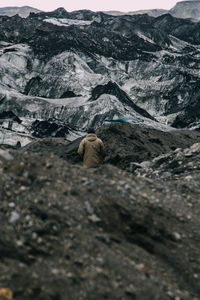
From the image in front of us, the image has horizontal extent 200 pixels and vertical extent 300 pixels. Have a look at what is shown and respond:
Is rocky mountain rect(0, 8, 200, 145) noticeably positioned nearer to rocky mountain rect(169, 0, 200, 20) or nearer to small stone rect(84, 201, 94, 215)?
small stone rect(84, 201, 94, 215)

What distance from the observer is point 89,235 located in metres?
4.06

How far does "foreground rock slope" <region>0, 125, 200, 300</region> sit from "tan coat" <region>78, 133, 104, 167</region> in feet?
6.61

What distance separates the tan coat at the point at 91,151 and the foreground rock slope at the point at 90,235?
2014 mm

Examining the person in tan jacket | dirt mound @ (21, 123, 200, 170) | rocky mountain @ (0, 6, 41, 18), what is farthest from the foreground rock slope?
rocky mountain @ (0, 6, 41, 18)

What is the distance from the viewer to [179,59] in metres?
49.4

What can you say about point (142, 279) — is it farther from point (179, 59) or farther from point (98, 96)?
point (179, 59)

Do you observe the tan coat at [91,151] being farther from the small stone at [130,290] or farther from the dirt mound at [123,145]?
the dirt mound at [123,145]

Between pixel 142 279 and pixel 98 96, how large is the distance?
2776 cm

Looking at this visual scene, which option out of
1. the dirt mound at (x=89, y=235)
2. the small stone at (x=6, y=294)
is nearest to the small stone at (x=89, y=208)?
the dirt mound at (x=89, y=235)

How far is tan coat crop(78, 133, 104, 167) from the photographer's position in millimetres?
7634

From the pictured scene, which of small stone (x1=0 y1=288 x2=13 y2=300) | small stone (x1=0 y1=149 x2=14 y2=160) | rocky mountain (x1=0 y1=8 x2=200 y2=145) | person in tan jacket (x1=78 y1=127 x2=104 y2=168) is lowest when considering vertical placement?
rocky mountain (x1=0 y1=8 x2=200 y2=145)

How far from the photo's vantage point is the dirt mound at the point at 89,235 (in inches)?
134

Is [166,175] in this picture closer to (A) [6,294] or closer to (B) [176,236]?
(B) [176,236]

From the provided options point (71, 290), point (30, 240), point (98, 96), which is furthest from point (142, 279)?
point (98, 96)
